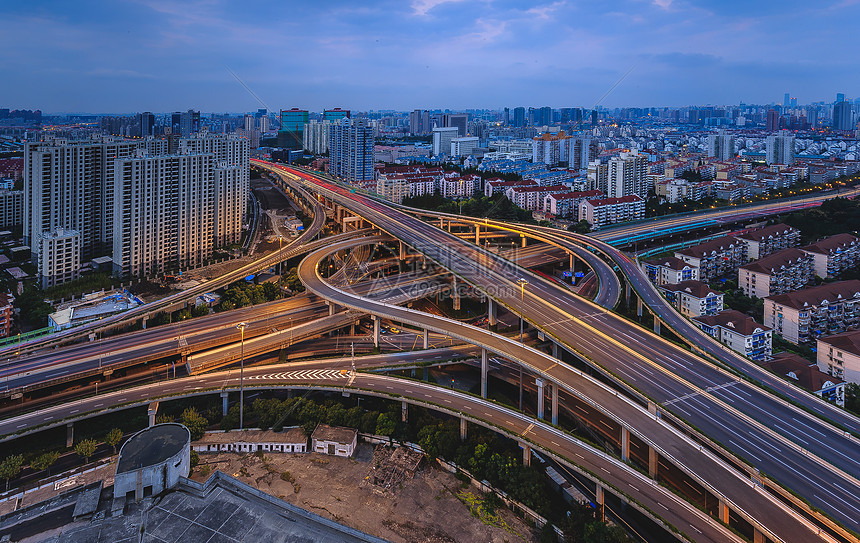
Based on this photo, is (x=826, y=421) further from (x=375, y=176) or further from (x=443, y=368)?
(x=375, y=176)

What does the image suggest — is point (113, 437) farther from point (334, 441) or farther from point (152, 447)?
point (152, 447)

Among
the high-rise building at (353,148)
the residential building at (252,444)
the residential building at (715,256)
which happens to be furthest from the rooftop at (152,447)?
the high-rise building at (353,148)

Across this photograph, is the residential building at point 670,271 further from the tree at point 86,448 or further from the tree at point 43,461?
the tree at point 43,461

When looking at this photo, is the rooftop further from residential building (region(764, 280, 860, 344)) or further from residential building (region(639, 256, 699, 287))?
residential building (region(639, 256, 699, 287))

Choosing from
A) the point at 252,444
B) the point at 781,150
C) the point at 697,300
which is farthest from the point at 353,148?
the point at 781,150

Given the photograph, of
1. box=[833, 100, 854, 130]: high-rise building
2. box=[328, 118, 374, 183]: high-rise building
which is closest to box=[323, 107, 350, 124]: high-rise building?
box=[328, 118, 374, 183]: high-rise building

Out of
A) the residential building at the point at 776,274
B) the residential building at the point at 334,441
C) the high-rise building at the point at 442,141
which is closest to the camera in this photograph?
the residential building at the point at 334,441
